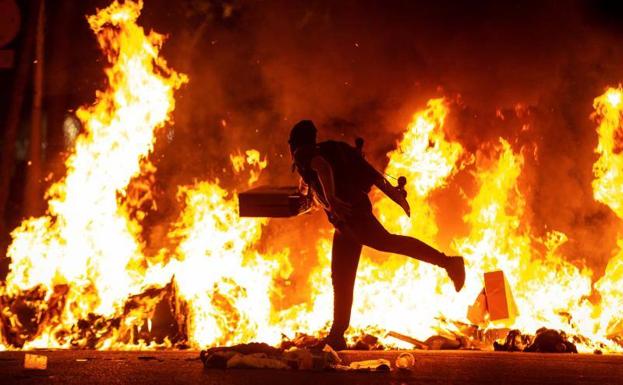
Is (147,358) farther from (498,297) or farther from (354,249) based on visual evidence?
(498,297)

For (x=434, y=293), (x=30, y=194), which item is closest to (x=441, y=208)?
(x=434, y=293)

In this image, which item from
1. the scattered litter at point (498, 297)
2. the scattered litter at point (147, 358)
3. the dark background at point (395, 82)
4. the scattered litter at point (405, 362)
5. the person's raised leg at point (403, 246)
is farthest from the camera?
the dark background at point (395, 82)

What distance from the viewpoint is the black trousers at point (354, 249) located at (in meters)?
6.96

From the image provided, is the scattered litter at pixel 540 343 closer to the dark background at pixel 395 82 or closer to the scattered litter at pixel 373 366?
the scattered litter at pixel 373 366

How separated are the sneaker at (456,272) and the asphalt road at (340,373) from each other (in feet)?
1.82

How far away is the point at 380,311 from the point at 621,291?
241cm

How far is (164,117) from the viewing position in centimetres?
988

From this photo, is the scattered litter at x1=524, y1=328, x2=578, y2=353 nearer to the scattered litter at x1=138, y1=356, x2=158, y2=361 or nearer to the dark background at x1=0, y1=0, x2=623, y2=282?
the dark background at x1=0, y1=0, x2=623, y2=282

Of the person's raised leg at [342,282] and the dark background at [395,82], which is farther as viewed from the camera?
the dark background at [395,82]

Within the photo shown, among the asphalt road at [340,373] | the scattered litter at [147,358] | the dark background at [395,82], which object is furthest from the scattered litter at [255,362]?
the dark background at [395,82]

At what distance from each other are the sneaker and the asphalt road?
556 mm

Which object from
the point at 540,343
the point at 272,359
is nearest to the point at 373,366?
the point at 272,359

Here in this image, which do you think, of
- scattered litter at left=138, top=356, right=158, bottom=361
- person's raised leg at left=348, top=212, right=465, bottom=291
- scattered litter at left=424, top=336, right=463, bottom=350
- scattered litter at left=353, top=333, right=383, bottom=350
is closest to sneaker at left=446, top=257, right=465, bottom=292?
person's raised leg at left=348, top=212, right=465, bottom=291

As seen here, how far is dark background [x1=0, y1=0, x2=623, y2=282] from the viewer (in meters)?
10.1
